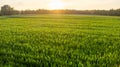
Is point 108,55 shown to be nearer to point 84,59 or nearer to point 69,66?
point 84,59

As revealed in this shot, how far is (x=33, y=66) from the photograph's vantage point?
7.96 metres

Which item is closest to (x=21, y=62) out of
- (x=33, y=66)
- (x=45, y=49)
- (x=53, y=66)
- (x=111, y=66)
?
(x=33, y=66)

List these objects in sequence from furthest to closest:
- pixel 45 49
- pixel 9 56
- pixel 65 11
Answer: pixel 65 11 < pixel 45 49 < pixel 9 56

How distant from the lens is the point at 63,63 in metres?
8.02

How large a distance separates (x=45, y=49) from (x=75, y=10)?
138 meters

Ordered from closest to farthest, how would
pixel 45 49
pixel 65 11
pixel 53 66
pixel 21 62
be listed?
pixel 53 66 < pixel 21 62 < pixel 45 49 < pixel 65 11

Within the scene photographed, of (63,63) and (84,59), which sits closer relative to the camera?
(63,63)

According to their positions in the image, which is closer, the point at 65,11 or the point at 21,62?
the point at 21,62

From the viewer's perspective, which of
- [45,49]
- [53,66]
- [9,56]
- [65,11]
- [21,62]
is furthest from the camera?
[65,11]

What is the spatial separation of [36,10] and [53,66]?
150 m

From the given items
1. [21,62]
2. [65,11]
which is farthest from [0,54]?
[65,11]

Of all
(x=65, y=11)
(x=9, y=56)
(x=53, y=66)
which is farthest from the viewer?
(x=65, y=11)

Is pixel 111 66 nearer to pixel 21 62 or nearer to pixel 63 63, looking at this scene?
pixel 63 63

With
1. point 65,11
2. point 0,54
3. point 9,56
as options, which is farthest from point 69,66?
point 65,11
